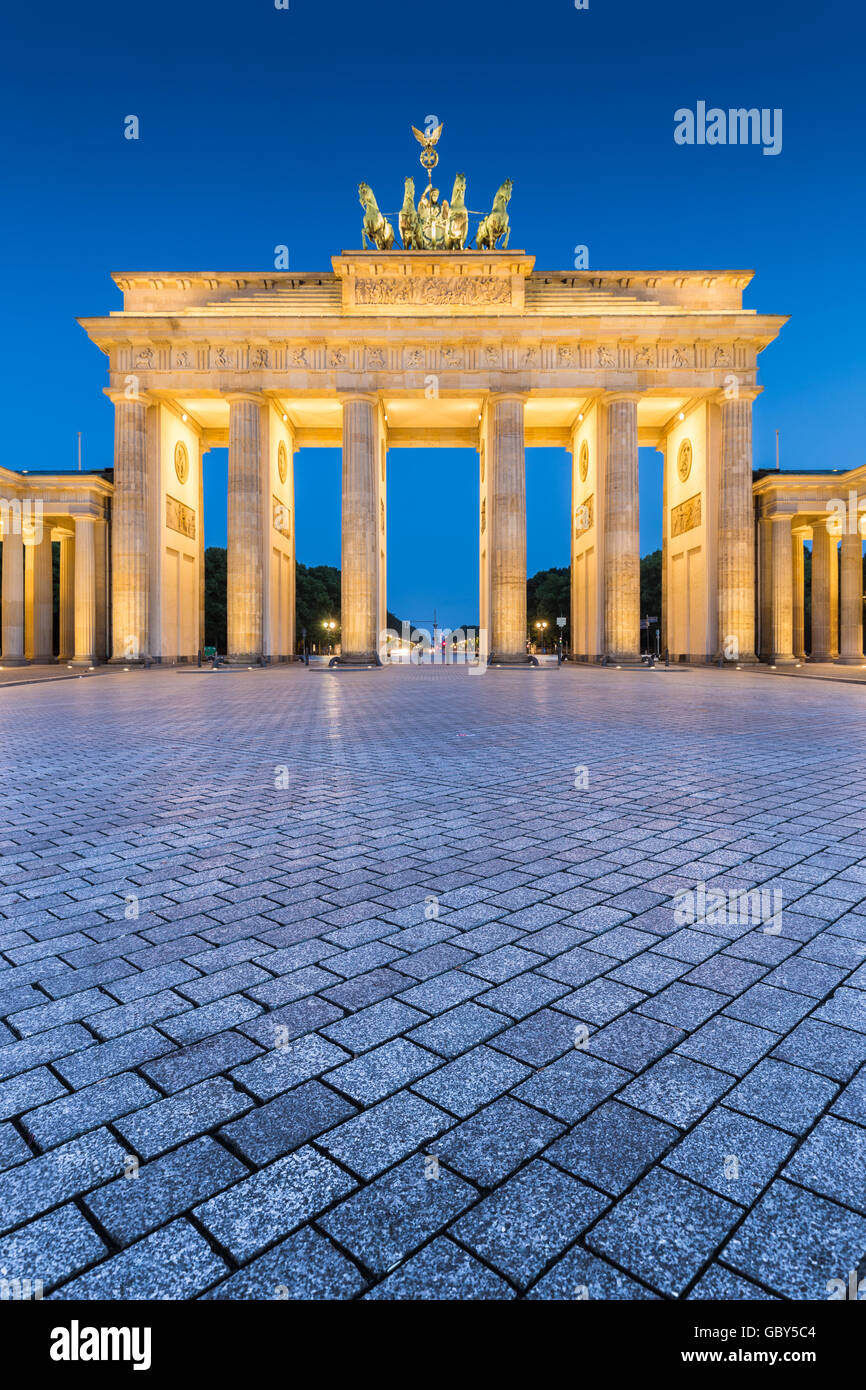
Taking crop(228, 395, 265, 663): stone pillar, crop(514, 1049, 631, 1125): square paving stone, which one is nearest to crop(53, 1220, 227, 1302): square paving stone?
crop(514, 1049, 631, 1125): square paving stone

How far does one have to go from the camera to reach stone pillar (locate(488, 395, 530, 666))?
114 ft

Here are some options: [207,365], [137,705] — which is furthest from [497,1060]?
[207,365]

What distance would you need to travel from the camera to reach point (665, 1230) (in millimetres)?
→ 1606

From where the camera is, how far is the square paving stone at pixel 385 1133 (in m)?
1.84

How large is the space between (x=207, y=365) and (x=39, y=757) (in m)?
32.2

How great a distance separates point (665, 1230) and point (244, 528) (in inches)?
1410

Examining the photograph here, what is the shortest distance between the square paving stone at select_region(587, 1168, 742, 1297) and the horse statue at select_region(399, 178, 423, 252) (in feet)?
142

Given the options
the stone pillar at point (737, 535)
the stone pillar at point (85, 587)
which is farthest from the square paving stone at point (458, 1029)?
the stone pillar at point (85, 587)

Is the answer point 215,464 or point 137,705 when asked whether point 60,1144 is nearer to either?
point 137,705

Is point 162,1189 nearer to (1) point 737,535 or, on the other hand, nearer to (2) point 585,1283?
(2) point 585,1283

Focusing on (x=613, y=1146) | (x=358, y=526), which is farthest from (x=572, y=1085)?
(x=358, y=526)

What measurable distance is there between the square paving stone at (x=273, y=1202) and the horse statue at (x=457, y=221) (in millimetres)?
42720

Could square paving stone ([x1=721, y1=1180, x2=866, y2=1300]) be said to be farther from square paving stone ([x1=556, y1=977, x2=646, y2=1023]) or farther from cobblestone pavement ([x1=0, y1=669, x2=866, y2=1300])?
square paving stone ([x1=556, y1=977, x2=646, y2=1023])

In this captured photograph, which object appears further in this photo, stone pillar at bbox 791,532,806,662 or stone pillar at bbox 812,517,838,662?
stone pillar at bbox 812,517,838,662
